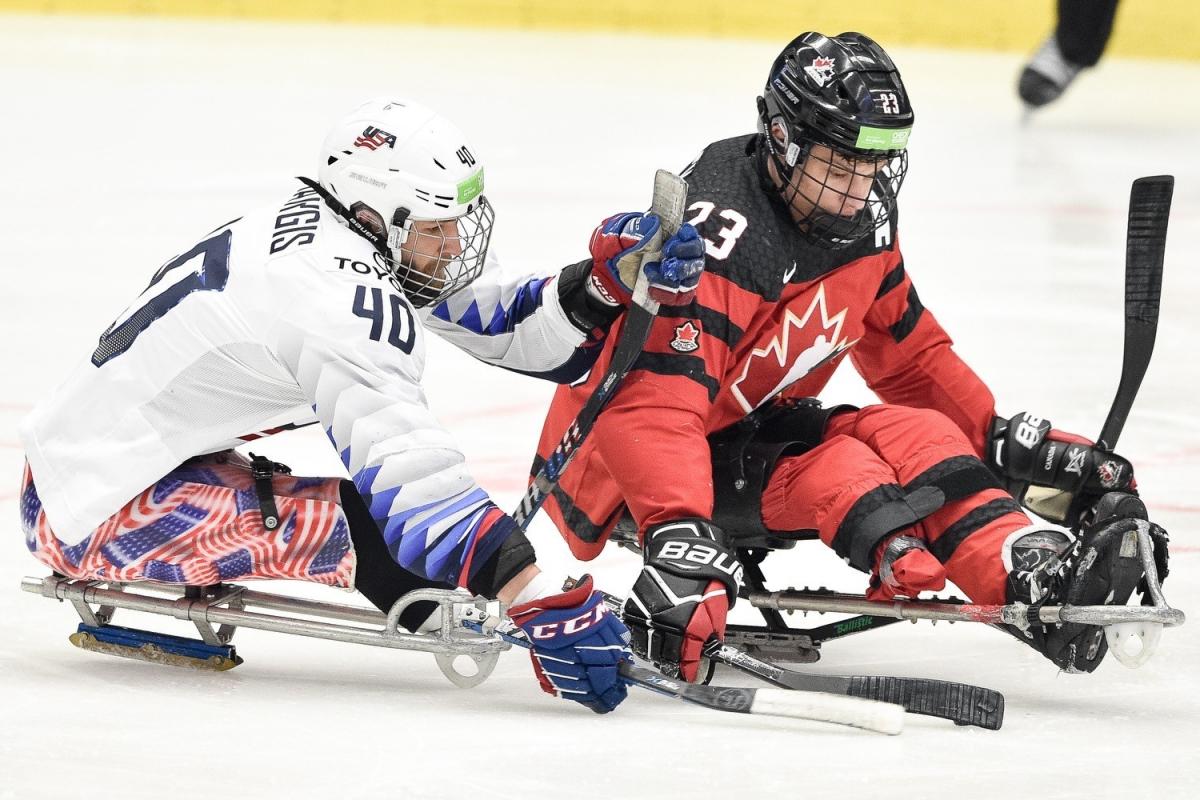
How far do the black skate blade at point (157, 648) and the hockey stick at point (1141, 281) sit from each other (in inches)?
69.2

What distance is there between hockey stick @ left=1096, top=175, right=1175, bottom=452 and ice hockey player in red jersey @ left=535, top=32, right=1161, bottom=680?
0.12m

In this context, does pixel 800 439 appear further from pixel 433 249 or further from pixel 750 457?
pixel 433 249

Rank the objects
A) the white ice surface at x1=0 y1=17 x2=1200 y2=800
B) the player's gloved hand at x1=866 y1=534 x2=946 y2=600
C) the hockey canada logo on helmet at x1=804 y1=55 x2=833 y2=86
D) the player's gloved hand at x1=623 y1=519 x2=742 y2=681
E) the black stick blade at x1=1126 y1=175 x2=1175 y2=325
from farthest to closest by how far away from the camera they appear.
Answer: the black stick blade at x1=1126 y1=175 x2=1175 y2=325, the hockey canada logo on helmet at x1=804 y1=55 x2=833 y2=86, the player's gloved hand at x1=866 y1=534 x2=946 y2=600, the player's gloved hand at x1=623 y1=519 x2=742 y2=681, the white ice surface at x1=0 y1=17 x2=1200 y2=800

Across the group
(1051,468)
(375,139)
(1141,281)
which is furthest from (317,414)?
(1141,281)

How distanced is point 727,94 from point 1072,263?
4.26 metres

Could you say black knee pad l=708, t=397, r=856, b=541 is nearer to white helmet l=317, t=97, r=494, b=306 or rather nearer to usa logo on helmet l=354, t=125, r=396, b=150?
white helmet l=317, t=97, r=494, b=306

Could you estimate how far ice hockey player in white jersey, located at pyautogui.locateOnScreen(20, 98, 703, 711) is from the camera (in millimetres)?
2953

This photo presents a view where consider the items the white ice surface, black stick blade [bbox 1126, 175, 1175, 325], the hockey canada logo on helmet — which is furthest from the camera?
black stick blade [bbox 1126, 175, 1175, 325]

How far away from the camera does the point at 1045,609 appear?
10.2 ft

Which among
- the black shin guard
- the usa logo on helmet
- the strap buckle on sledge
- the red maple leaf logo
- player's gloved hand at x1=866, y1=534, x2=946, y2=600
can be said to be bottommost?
the black shin guard

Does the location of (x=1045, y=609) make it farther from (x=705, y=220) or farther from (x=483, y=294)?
(x=483, y=294)

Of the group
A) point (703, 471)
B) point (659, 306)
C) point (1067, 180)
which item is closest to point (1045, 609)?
point (703, 471)

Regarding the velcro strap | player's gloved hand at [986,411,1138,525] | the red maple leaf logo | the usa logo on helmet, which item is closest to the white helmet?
the usa logo on helmet

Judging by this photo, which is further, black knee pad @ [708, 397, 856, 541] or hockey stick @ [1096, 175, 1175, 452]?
hockey stick @ [1096, 175, 1175, 452]
